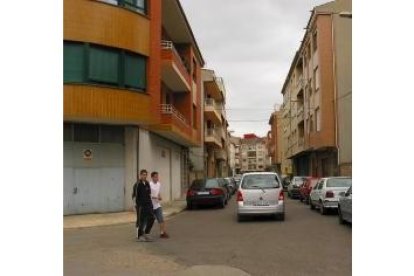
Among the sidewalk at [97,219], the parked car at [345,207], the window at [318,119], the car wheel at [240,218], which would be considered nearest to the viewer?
the parked car at [345,207]

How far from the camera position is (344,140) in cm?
3981

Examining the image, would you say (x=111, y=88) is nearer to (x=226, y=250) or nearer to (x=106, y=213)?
(x=106, y=213)

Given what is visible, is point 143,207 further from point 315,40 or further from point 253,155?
point 253,155

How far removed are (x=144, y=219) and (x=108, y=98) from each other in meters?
8.90

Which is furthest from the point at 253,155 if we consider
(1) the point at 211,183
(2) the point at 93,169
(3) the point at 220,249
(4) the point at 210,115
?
(3) the point at 220,249

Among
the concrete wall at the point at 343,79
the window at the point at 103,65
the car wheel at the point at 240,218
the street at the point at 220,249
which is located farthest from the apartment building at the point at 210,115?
the street at the point at 220,249

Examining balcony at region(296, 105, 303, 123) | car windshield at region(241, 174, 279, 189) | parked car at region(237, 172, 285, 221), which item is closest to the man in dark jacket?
parked car at region(237, 172, 285, 221)

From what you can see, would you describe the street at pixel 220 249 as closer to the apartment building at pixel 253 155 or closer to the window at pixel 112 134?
the window at pixel 112 134

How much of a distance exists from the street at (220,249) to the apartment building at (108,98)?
525 centimetres

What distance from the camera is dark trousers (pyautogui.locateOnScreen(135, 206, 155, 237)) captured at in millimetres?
14883

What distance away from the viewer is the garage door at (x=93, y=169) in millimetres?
23562

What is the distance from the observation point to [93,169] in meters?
24.3

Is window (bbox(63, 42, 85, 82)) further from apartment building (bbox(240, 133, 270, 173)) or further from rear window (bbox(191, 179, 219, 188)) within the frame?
apartment building (bbox(240, 133, 270, 173))
